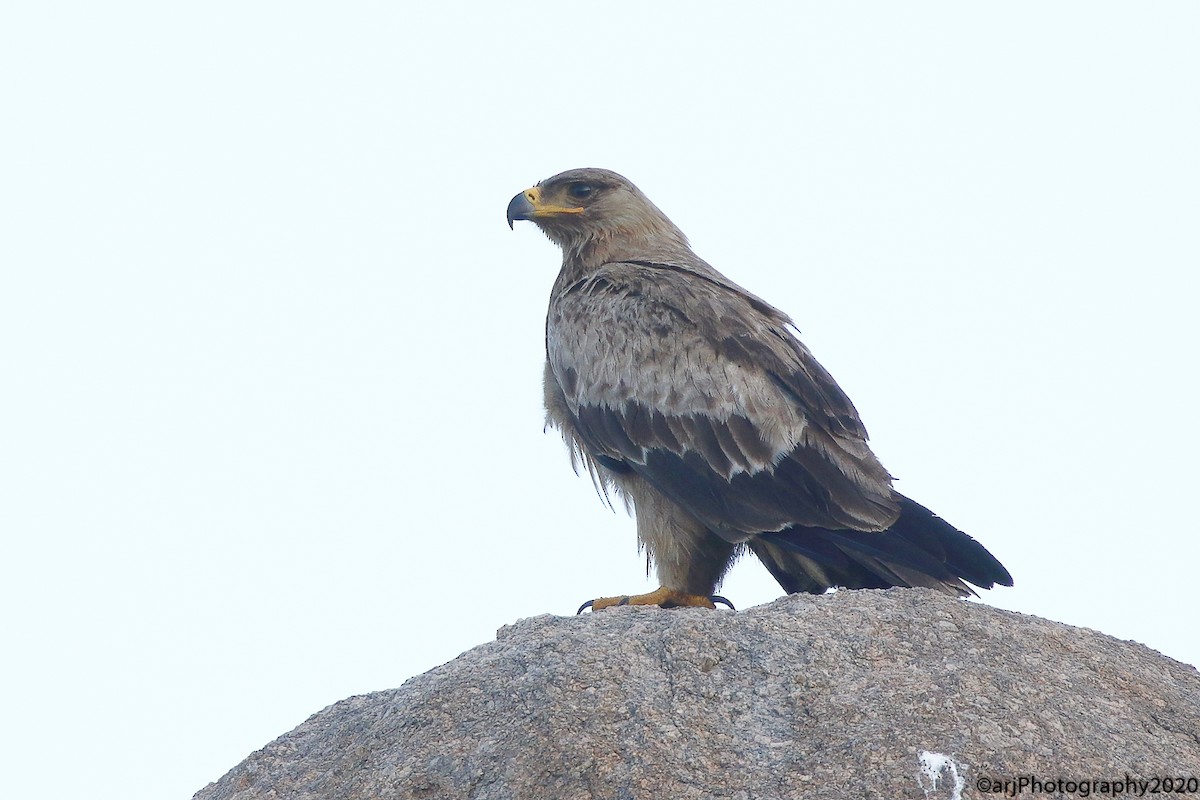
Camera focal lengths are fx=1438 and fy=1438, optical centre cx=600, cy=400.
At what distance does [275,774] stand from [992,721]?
299cm

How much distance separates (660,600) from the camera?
834cm

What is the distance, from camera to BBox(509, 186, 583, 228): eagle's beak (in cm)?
1029

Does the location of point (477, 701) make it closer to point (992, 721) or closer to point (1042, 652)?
point (992, 721)

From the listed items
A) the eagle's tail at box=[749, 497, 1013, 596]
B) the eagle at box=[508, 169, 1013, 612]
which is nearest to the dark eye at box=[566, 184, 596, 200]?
the eagle at box=[508, 169, 1013, 612]

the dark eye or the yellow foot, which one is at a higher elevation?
the dark eye

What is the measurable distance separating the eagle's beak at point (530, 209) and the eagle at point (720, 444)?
0.84 metres

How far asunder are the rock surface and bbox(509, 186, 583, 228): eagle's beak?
4.40m

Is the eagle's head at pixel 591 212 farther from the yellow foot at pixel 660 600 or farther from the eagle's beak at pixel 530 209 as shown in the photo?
the yellow foot at pixel 660 600

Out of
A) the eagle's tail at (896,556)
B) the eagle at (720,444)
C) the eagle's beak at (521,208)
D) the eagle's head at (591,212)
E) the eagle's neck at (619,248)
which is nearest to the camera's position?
the eagle's tail at (896,556)

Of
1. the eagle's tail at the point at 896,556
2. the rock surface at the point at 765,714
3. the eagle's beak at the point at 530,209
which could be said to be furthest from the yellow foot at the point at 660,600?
the eagle's beak at the point at 530,209

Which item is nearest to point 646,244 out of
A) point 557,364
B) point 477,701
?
point 557,364

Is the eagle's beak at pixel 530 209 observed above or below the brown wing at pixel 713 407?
above

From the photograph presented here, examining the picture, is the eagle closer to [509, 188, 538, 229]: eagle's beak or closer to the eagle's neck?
the eagle's neck

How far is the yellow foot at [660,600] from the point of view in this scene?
819cm
